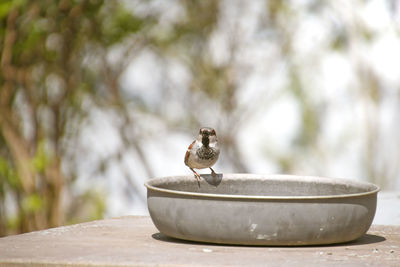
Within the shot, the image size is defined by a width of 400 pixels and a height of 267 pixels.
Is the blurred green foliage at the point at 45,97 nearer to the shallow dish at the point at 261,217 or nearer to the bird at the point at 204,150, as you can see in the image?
the bird at the point at 204,150

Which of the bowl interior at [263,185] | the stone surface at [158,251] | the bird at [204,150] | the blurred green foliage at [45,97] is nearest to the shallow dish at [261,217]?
the stone surface at [158,251]

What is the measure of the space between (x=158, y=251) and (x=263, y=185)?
1.97 feet

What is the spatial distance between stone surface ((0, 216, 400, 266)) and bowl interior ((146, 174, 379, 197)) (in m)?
0.17

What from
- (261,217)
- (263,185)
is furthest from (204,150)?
(261,217)

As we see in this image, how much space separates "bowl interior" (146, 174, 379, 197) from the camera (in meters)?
2.22

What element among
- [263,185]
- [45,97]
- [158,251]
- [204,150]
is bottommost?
[158,251]

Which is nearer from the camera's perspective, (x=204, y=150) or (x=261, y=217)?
(x=261, y=217)

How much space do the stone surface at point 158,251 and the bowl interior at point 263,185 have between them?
0.56 ft

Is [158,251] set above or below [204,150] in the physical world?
below

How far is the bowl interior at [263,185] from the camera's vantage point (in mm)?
2223

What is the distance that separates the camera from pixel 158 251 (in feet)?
5.98

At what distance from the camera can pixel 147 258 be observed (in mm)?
1708

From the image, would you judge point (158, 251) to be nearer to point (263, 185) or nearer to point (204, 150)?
point (263, 185)

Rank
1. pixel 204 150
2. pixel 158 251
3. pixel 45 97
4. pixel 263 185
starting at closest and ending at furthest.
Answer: pixel 158 251, pixel 263 185, pixel 204 150, pixel 45 97
